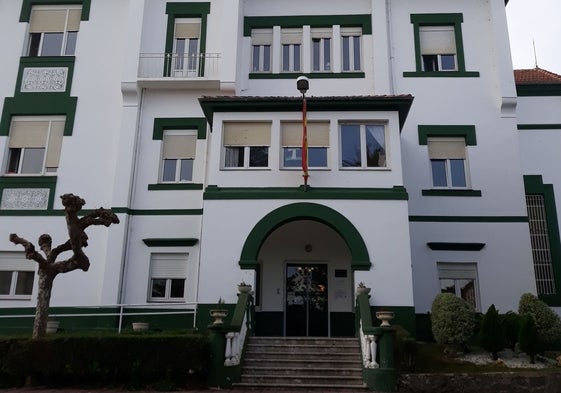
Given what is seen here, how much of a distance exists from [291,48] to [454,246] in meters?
8.29

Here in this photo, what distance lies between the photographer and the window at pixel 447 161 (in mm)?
15641

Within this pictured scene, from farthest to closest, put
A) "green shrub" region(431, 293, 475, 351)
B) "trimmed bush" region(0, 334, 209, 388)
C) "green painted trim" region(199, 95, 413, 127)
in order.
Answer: "green painted trim" region(199, 95, 413, 127)
"green shrub" region(431, 293, 475, 351)
"trimmed bush" region(0, 334, 209, 388)

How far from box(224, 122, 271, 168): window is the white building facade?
1.7 inches

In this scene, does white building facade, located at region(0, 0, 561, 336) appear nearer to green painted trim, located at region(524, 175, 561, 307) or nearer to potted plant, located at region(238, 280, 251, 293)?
green painted trim, located at region(524, 175, 561, 307)

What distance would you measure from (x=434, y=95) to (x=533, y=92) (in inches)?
141

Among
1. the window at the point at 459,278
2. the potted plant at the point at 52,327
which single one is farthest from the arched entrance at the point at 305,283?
the potted plant at the point at 52,327

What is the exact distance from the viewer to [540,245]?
16.0 m

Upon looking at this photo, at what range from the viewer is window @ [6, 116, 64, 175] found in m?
15.9

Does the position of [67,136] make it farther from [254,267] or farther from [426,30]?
[426,30]

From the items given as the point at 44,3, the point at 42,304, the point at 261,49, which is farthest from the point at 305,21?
the point at 42,304

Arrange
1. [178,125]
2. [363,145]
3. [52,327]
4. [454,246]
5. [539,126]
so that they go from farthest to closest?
1. [539,126]
2. [178,125]
3. [454,246]
4. [363,145]
5. [52,327]

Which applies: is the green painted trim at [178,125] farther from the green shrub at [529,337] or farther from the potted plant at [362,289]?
the green shrub at [529,337]

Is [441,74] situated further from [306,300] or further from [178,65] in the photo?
[178,65]

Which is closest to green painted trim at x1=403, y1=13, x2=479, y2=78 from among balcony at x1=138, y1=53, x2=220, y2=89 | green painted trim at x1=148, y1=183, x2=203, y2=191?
balcony at x1=138, y1=53, x2=220, y2=89
